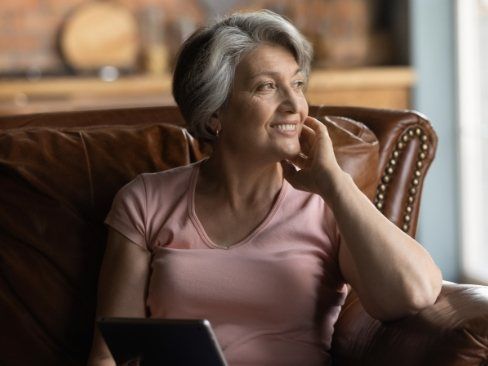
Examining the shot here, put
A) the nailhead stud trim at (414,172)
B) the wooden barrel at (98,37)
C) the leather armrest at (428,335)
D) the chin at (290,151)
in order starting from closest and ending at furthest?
the leather armrest at (428,335), the chin at (290,151), the nailhead stud trim at (414,172), the wooden barrel at (98,37)

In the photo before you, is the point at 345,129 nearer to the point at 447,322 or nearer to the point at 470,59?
the point at 447,322

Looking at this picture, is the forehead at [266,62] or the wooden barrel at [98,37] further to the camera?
the wooden barrel at [98,37]

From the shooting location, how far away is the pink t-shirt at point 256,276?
6.39 feet

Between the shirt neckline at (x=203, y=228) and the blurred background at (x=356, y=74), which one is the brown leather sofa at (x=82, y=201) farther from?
the blurred background at (x=356, y=74)

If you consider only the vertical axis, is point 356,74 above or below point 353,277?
below

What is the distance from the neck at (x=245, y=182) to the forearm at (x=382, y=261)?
0.18m

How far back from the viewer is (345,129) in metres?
2.26

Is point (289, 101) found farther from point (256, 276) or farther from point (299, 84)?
point (256, 276)

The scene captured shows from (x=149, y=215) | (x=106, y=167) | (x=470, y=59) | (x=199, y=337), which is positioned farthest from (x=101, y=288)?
(x=470, y=59)

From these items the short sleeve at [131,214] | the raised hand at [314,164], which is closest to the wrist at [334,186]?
the raised hand at [314,164]

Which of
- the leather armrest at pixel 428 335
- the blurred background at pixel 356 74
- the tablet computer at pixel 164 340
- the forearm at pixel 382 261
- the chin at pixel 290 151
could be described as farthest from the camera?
the blurred background at pixel 356 74

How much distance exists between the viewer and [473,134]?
4945mm

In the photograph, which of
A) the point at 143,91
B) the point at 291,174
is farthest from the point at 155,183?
the point at 143,91

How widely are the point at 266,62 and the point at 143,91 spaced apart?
9.73 feet
